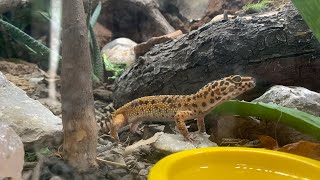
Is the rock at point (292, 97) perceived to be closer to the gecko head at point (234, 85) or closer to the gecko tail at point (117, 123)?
the gecko head at point (234, 85)

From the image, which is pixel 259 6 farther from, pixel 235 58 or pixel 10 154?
pixel 10 154

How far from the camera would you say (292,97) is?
4.83 ft

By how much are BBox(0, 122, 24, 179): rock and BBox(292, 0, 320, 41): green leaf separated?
66 centimetres

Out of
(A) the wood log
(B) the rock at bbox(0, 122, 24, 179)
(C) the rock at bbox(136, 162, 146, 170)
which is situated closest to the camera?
(B) the rock at bbox(0, 122, 24, 179)

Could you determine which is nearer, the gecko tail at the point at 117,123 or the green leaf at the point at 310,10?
the green leaf at the point at 310,10

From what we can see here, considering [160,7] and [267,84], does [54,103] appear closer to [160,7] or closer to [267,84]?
[160,7]

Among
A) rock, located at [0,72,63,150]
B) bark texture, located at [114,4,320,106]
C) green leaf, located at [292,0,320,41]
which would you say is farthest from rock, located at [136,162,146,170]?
green leaf, located at [292,0,320,41]

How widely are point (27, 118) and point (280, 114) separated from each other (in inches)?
23.8

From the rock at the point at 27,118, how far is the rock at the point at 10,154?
0.18 meters

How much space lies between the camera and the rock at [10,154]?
37.3 inches

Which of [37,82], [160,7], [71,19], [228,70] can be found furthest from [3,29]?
[228,70]

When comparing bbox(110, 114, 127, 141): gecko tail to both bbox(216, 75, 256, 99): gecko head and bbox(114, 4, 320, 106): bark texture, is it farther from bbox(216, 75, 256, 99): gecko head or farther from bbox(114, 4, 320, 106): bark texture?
bbox(216, 75, 256, 99): gecko head

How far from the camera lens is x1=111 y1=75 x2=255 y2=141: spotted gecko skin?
1.49 m

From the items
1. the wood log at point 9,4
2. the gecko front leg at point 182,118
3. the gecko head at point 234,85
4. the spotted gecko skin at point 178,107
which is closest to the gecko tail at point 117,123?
the spotted gecko skin at point 178,107
